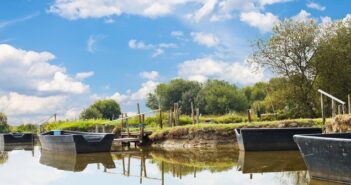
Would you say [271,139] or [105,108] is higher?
[105,108]

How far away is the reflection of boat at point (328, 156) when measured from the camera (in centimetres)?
924

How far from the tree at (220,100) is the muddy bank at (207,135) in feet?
177

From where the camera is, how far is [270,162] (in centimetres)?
1562

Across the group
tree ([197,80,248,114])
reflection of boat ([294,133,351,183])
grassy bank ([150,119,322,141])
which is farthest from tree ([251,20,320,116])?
tree ([197,80,248,114])

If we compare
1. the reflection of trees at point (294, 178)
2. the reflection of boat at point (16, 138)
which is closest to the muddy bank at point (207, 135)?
the reflection of trees at point (294, 178)

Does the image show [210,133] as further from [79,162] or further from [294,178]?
[294,178]

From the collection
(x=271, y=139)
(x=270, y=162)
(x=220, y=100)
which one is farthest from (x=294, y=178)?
(x=220, y=100)

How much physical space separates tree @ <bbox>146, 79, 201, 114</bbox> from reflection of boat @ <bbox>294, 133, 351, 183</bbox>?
239ft

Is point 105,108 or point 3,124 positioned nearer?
point 3,124

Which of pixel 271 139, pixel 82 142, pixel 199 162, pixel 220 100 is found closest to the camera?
pixel 199 162

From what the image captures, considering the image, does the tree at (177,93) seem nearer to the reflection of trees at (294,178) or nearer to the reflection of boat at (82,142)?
the reflection of boat at (82,142)

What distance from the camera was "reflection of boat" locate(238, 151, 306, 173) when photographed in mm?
13820

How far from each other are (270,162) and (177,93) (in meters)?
71.2

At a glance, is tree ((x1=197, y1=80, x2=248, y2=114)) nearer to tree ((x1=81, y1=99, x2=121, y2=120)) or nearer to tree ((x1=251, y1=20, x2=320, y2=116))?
tree ((x1=81, y1=99, x2=121, y2=120))
